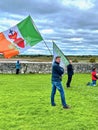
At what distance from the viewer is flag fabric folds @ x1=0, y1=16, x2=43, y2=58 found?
18.8m

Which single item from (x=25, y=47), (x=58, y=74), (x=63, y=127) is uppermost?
(x=25, y=47)

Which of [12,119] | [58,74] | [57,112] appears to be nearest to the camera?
[12,119]

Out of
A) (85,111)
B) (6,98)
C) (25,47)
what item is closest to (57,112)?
(85,111)

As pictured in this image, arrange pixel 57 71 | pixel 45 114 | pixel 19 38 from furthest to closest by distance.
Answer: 1. pixel 19 38
2. pixel 57 71
3. pixel 45 114

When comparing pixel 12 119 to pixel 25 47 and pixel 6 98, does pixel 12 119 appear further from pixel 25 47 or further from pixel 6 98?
pixel 25 47

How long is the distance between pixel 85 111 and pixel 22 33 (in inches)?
303

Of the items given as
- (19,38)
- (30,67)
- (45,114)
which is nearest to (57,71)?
(45,114)

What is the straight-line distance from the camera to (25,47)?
62.8 feet

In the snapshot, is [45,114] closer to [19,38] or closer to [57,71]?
[57,71]

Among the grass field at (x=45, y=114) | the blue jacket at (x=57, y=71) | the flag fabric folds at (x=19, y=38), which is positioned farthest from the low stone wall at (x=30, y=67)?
the blue jacket at (x=57, y=71)

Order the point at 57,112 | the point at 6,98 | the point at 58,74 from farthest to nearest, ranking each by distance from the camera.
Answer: the point at 6,98
the point at 58,74
the point at 57,112

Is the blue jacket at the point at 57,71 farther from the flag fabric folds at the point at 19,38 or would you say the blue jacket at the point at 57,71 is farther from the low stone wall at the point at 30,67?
the low stone wall at the point at 30,67

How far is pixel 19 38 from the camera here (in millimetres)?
19672

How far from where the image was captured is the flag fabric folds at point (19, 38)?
61.6 ft
